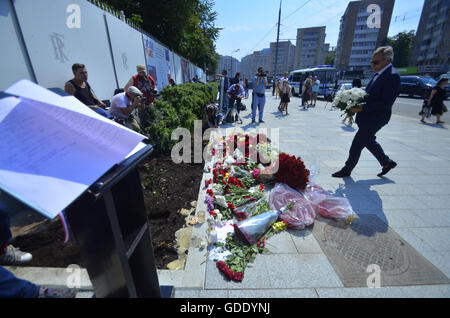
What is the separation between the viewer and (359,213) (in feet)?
9.77

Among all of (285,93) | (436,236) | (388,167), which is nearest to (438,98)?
(285,93)

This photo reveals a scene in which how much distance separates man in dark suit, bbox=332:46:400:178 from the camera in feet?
10.7

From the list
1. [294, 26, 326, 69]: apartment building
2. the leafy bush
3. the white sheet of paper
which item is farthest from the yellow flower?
[294, 26, 326, 69]: apartment building

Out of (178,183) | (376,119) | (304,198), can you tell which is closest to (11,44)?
(178,183)

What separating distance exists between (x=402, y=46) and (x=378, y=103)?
274 ft

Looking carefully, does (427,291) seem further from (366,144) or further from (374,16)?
(374,16)

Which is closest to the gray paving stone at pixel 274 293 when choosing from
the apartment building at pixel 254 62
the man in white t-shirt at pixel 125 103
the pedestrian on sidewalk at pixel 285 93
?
the man in white t-shirt at pixel 125 103

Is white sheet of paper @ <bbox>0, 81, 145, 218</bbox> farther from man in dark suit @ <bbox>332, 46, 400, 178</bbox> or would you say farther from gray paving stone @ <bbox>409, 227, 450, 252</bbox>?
man in dark suit @ <bbox>332, 46, 400, 178</bbox>

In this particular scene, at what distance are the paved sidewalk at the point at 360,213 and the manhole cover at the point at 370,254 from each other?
0.08 metres

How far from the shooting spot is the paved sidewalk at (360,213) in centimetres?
186
